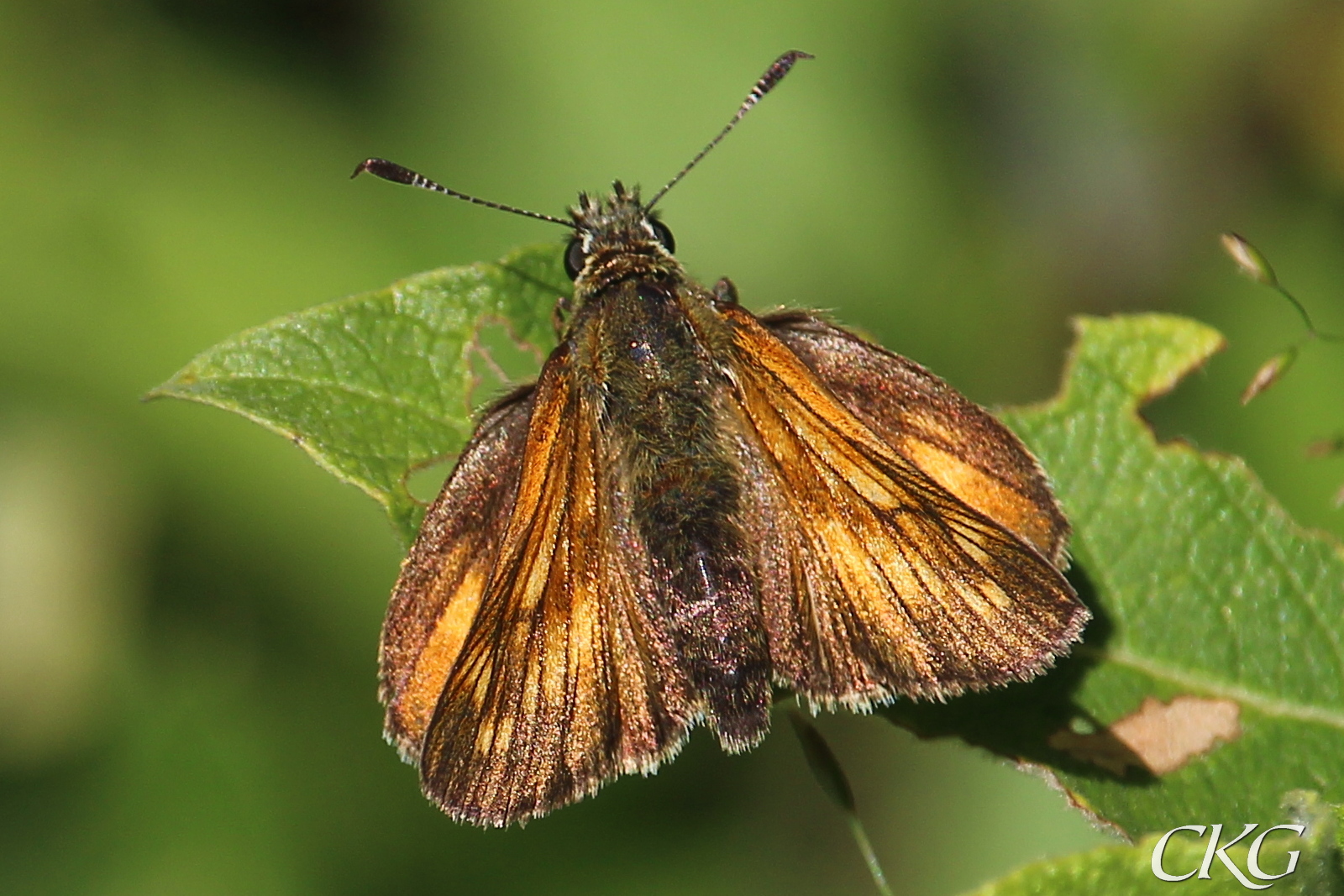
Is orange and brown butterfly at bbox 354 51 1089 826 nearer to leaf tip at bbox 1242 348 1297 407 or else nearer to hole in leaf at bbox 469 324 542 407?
hole in leaf at bbox 469 324 542 407

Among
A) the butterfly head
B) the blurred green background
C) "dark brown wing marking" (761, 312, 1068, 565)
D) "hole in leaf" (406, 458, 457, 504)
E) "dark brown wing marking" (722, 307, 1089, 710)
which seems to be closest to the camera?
"dark brown wing marking" (722, 307, 1089, 710)

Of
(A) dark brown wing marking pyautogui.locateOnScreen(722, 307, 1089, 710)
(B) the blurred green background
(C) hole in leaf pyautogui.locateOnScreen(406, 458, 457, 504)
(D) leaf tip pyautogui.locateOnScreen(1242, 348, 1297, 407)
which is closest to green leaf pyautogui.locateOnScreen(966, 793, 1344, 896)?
(A) dark brown wing marking pyautogui.locateOnScreen(722, 307, 1089, 710)

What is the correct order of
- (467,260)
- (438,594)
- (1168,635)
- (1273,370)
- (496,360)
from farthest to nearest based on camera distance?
(467,260), (496,360), (1273,370), (1168,635), (438,594)

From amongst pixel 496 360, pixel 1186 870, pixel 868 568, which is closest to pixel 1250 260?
pixel 868 568

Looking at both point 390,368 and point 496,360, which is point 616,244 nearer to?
point 496,360

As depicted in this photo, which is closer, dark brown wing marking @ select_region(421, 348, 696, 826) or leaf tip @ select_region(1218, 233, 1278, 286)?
dark brown wing marking @ select_region(421, 348, 696, 826)

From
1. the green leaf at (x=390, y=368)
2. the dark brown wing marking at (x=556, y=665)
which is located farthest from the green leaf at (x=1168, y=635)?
the green leaf at (x=390, y=368)

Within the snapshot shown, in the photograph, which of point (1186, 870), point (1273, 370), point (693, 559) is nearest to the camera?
point (1186, 870)

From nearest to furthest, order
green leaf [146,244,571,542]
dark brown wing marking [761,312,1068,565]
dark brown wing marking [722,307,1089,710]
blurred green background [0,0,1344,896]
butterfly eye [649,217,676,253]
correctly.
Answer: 1. dark brown wing marking [722,307,1089,710]
2. dark brown wing marking [761,312,1068,565]
3. green leaf [146,244,571,542]
4. butterfly eye [649,217,676,253]
5. blurred green background [0,0,1344,896]
